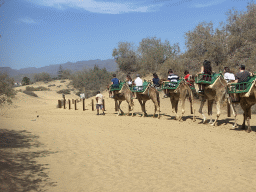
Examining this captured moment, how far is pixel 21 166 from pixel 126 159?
3.15 meters

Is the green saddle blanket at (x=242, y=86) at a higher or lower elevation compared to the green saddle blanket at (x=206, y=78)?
lower

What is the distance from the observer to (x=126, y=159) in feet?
26.2

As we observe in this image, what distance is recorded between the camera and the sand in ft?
19.8

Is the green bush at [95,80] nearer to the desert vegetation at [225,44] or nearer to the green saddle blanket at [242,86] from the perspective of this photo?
the desert vegetation at [225,44]

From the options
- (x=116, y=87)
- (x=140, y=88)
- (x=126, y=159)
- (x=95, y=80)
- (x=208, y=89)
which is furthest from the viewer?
(x=95, y=80)

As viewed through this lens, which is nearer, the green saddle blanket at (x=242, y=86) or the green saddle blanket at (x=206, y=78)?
the green saddle blanket at (x=242, y=86)

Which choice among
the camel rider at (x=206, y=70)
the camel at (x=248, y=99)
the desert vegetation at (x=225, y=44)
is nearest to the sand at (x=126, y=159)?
the camel at (x=248, y=99)

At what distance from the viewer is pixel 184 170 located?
704 centimetres

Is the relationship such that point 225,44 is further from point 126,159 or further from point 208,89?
point 126,159

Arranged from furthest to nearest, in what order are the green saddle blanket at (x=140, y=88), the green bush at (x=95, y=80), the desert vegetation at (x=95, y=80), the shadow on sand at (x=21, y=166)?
the green bush at (x=95, y=80) < the desert vegetation at (x=95, y=80) < the green saddle blanket at (x=140, y=88) < the shadow on sand at (x=21, y=166)

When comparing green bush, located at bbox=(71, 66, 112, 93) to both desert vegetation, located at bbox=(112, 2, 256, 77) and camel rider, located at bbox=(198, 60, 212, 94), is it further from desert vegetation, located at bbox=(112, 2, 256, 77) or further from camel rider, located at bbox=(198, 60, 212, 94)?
camel rider, located at bbox=(198, 60, 212, 94)

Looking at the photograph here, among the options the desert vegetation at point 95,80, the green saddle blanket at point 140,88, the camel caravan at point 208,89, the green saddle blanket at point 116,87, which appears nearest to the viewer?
the camel caravan at point 208,89

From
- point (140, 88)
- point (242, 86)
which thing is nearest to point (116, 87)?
point (140, 88)

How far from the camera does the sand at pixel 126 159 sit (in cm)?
605
